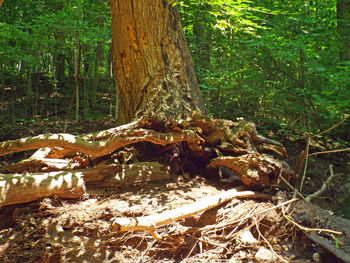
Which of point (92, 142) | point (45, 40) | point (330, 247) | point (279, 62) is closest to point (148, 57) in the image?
point (92, 142)

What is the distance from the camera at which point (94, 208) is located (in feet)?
7.99

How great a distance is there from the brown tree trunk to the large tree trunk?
15 millimetres

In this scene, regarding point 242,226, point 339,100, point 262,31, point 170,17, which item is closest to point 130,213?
point 242,226

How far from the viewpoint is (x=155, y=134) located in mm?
2898

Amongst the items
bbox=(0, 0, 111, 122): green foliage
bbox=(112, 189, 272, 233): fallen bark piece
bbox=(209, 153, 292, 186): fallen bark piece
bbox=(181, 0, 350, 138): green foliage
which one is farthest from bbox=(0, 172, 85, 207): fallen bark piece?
bbox=(0, 0, 111, 122): green foliage

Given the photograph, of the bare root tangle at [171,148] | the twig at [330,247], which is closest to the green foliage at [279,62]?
the bare root tangle at [171,148]

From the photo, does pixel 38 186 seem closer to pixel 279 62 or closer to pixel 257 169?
pixel 257 169

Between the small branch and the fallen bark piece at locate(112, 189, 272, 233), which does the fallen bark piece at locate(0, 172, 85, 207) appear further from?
the fallen bark piece at locate(112, 189, 272, 233)

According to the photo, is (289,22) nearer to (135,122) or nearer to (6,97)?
(135,122)

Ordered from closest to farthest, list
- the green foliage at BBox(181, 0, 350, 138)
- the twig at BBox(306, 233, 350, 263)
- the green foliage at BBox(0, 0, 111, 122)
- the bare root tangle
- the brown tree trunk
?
1. the twig at BBox(306, 233, 350, 263)
2. the bare root tangle
3. the brown tree trunk
4. the green foliage at BBox(181, 0, 350, 138)
5. the green foliage at BBox(0, 0, 111, 122)

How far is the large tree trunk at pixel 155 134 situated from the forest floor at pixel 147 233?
239mm

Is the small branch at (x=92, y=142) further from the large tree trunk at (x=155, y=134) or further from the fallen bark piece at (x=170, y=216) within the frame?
the fallen bark piece at (x=170, y=216)

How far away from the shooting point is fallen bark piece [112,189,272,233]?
1.67 metres

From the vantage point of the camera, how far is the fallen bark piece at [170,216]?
Result: 167cm
